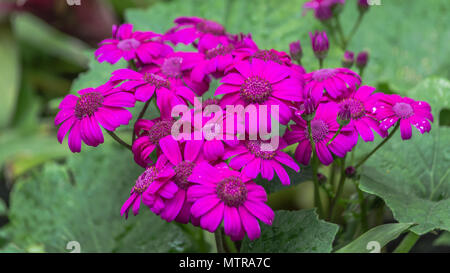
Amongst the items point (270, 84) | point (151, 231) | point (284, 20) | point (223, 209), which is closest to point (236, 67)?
point (270, 84)

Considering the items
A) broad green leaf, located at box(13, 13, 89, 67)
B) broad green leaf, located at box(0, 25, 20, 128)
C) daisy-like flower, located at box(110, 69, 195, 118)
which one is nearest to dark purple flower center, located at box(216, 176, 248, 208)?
daisy-like flower, located at box(110, 69, 195, 118)

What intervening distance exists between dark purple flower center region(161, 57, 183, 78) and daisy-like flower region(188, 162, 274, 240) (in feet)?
0.46

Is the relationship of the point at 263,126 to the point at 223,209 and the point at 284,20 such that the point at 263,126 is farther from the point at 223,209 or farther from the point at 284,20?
the point at 284,20

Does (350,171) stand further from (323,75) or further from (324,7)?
(324,7)

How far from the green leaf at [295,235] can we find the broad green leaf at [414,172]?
0.21 ft

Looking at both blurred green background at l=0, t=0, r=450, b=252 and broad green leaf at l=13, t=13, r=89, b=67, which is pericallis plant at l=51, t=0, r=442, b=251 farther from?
broad green leaf at l=13, t=13, r=89, b=67

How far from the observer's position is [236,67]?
49cm

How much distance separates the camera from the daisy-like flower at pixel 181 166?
433mm

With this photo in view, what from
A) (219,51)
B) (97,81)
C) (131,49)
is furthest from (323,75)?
(97,81)

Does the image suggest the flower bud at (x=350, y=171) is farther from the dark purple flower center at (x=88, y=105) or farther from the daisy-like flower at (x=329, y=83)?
the dark purple flower center at (x=88, y=105)

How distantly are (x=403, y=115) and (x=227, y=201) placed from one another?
0.20 metres

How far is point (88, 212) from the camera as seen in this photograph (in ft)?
2.59

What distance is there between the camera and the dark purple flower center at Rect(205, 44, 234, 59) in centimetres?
53
